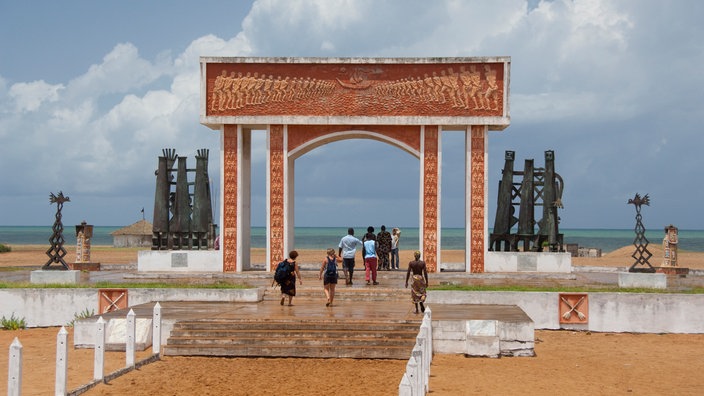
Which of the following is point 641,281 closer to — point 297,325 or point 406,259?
point 297,325

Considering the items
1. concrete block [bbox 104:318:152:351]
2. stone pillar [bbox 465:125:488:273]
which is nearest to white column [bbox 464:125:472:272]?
stone pillar [bbox 465:125:488:273]

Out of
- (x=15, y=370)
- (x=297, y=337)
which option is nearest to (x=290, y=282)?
(x=297, y=337)

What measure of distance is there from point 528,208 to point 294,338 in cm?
1268

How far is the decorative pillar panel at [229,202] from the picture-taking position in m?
26.5

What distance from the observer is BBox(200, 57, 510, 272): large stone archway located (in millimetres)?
26078

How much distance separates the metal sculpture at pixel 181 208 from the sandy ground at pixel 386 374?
10.3m

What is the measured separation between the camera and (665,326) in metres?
19.4

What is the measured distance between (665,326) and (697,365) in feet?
12.8

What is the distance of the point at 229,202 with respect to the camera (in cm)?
2650

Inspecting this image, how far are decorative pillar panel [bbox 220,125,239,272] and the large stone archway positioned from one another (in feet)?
0.10

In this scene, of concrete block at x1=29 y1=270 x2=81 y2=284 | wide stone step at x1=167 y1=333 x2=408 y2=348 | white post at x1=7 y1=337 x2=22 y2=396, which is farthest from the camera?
concrete block at x1=29 y1=270 x2=81 y2=284

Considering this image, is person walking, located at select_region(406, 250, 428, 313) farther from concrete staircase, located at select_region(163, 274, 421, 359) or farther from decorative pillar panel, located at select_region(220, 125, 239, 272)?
decorative pillar panel, located at select_region(220, 125, 239, 272)

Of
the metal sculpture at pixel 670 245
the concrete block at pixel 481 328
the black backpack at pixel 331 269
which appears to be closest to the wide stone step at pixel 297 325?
the concrete block at pixel 481 328

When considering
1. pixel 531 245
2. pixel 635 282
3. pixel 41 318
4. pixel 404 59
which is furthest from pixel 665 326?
pixel 41 318
